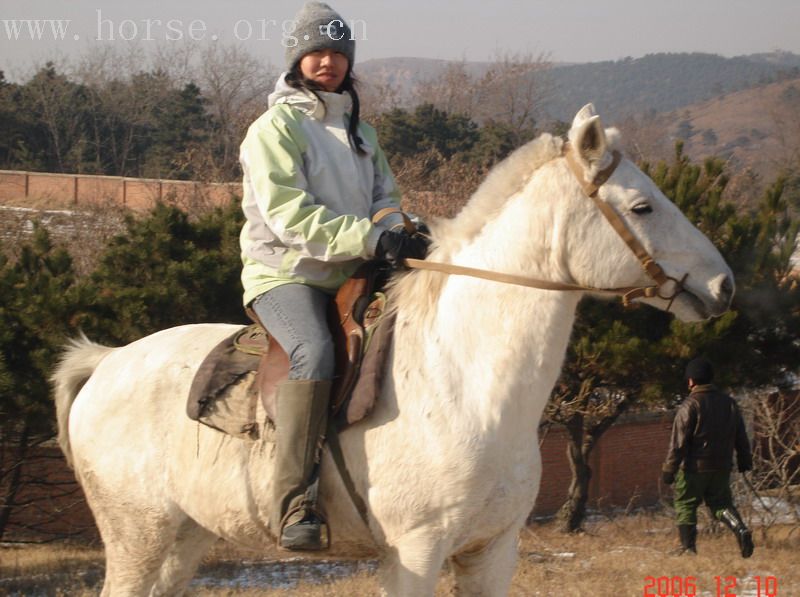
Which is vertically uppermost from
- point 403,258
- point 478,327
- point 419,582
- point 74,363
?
point 403,258

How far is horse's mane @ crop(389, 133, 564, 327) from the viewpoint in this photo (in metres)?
3.54

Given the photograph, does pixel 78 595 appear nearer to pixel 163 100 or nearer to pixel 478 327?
pixel 478 327

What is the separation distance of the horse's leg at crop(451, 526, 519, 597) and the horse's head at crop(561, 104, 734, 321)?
1.02 meters

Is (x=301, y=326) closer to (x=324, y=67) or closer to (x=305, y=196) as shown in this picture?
(x=305, y=196)

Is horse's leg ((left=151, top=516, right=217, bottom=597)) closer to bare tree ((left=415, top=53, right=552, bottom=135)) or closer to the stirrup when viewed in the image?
the stirrup

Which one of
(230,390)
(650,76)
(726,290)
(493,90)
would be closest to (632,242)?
(726,290)

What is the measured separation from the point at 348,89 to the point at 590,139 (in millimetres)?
1202

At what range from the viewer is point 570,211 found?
340cm

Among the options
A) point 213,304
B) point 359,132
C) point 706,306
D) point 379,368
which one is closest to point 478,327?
point 379,368

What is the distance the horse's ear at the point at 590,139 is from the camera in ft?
10.9

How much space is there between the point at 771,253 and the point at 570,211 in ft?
20.5

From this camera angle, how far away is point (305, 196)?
3.67 meters
